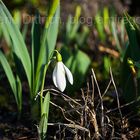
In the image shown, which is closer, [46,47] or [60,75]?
[60,75]

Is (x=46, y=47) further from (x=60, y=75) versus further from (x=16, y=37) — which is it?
(x=60, y=75)

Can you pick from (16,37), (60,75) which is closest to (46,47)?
(16,37)

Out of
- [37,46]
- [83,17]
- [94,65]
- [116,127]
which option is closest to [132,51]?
[116,127]

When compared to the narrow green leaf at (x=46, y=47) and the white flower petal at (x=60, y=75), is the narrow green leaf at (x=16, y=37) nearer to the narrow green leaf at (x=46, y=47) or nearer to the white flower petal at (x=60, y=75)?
the narrow green leaf at (x=46, y=47)

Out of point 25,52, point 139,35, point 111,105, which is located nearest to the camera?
point 139,35

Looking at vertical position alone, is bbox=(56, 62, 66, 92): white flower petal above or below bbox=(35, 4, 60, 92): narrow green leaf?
below

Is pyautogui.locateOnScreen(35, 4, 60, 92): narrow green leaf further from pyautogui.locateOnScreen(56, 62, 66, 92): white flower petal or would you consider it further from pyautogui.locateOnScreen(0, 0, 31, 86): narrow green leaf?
pyautogui.locateOnScreen(56, 62, 66, 92): white flower petal

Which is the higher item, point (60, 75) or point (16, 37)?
point (16, 37)

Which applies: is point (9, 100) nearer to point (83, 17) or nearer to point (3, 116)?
point (3, 116)

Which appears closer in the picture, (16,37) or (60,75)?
(60,75)

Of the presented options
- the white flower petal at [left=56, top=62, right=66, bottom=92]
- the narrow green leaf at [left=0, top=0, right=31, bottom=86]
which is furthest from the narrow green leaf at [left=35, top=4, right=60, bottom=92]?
the white flower petal at [left=56, top=62, right=66, bottom=92]

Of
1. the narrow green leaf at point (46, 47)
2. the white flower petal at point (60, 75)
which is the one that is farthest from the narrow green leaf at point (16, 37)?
the white flower petal at point (60, 75)
